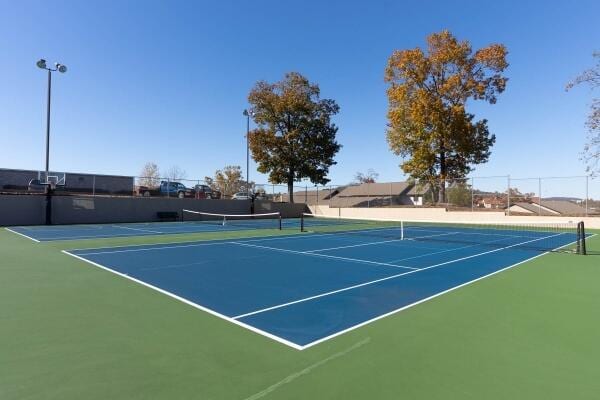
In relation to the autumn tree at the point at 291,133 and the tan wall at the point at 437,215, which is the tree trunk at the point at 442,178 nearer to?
the tan wall at the point at 437,215

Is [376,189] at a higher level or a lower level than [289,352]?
higher

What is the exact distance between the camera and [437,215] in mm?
31719

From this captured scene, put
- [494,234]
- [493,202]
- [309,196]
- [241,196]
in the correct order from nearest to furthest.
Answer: [494,234] < [493,202] < [241,196] < [309,196]

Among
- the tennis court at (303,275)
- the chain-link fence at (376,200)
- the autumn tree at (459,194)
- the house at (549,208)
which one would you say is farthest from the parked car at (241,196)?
the tennis court at (303,275)

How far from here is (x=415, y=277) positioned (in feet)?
26.6

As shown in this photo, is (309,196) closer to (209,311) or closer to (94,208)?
(94,208)

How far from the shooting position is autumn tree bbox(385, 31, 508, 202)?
31266mm

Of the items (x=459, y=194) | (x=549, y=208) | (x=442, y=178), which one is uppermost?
(x=442, y=178)

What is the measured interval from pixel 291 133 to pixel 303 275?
31.0 meters

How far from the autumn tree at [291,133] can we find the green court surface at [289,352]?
3246 cm

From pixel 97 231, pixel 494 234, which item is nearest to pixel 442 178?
pixel 494 234

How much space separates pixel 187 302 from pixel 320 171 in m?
34.1

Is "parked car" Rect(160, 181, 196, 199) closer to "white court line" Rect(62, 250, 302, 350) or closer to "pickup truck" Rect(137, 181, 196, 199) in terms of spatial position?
"pickup truck" Rect(137, 181, 196, 199)

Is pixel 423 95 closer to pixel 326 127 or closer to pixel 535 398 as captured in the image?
pixel 326 127
